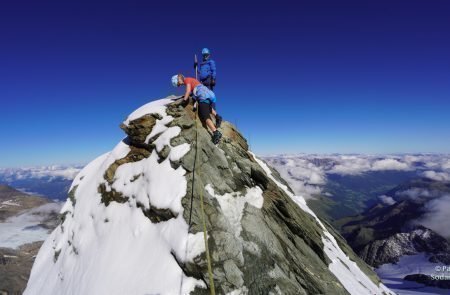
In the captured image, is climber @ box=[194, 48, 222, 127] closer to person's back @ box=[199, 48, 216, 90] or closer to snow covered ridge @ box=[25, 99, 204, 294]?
person's back @ box=[199, 48, 216, 90]

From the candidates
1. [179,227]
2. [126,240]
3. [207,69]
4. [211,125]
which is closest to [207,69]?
[207,69]

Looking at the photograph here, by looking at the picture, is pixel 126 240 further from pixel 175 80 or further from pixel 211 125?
pixel 175 80

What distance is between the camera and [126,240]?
15867 mm

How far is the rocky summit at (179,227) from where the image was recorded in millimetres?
12922

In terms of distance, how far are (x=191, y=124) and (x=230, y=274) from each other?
9.81 meters

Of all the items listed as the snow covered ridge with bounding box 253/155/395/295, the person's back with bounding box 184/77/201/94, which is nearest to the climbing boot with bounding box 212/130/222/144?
the person's back with bounding box 184/77/201/94

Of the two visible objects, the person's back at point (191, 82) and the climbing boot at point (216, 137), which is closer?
the climbing boot at point (216, 137)

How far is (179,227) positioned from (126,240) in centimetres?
399

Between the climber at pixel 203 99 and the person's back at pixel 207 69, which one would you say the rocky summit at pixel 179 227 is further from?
the person's back at pixel 207 69

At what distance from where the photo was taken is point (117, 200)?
1856 centimetres

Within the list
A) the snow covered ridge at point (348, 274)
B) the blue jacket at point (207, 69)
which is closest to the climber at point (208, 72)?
the blue jacket at point (207, 69)

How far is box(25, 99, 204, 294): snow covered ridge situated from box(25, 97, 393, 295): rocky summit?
0.20 feet

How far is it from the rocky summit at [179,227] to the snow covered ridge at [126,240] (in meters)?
0.06

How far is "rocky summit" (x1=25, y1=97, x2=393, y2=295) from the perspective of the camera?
42.4 ft
